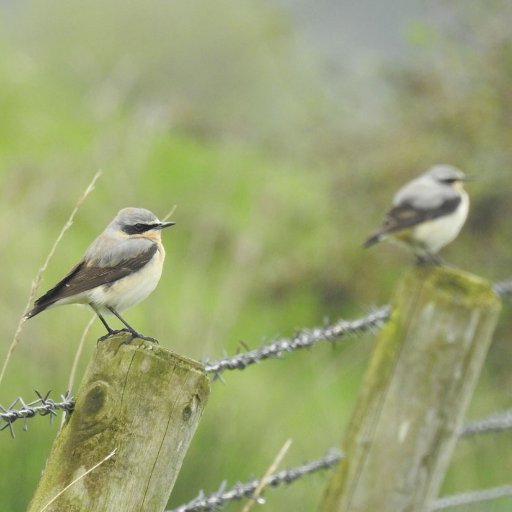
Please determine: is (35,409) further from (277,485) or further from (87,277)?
(277,485)

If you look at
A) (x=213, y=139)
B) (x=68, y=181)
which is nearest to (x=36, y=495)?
(x=68, y=181)

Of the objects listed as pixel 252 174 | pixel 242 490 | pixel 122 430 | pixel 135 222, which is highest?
pixel 252 174

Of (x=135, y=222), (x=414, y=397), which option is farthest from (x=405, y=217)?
(x=135, y=222)

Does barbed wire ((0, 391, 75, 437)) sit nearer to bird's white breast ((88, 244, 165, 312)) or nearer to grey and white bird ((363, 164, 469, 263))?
bird's white breast ((88, 244, 165, 312))

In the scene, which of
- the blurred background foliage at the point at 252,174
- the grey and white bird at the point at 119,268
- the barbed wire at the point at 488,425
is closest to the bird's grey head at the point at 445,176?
the blurred background foliage at the point at 252,174

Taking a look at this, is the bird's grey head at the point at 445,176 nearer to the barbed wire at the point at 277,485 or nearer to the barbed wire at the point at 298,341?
the barbed wire at the point at 277,485

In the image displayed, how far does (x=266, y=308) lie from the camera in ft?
39.8

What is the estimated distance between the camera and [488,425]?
4.79m

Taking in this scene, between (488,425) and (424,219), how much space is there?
7.41 ft

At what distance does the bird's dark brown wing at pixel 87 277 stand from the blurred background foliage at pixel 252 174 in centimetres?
93

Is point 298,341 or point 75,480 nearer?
point 75,480

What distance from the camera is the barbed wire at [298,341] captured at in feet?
10.3

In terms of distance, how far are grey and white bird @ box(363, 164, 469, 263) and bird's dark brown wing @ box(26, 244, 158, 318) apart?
2944 mm

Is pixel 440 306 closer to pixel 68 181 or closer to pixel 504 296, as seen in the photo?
pixel 504 296
